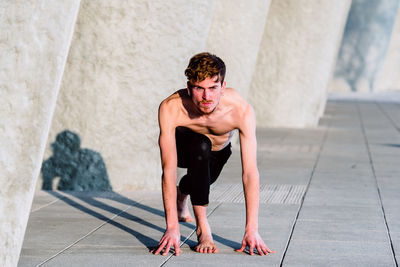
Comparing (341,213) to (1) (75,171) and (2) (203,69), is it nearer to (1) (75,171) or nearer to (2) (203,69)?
(2) (203,69)

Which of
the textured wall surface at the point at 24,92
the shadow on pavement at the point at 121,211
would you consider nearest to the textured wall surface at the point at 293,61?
the shadow on pavement at the point at 121,211

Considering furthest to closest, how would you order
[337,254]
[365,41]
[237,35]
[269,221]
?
1. [365,41]
2. [237,35]
3. [269,221]
4. [337,254]

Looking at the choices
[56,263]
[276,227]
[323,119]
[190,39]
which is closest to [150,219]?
[276,227]

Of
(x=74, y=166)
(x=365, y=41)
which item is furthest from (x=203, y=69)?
(x=365, y=41)

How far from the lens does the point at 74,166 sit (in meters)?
8.36

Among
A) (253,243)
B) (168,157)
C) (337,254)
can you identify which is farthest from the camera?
(168,157)

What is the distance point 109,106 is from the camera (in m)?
8.18

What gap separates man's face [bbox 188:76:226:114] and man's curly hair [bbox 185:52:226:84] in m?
0.03

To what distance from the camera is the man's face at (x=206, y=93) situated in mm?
5090

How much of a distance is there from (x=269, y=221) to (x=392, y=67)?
1706 inches

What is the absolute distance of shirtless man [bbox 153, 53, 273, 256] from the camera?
5.30m

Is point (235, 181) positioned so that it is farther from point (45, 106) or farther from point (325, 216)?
point (45, 106)

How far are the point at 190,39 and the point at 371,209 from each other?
2.51 metres

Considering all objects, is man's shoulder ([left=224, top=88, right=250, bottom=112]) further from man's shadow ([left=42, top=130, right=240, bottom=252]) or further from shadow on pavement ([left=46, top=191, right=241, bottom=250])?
man's shadow ([left=42, top=130, right=240, bottom=252])
